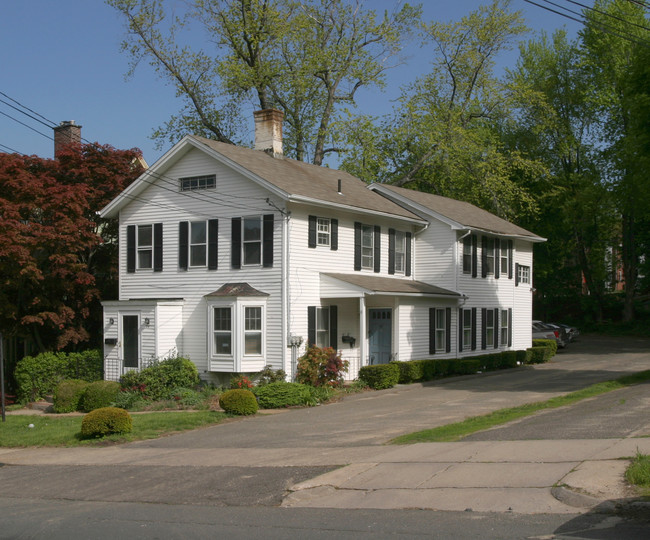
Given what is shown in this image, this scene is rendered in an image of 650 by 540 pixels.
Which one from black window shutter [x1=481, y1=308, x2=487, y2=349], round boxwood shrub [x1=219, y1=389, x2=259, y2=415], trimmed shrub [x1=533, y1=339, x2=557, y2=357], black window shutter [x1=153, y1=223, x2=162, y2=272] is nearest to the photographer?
round boxwood shrub [x1=219, y1=389, x2=259, y2=415]

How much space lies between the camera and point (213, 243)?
81.0 feet

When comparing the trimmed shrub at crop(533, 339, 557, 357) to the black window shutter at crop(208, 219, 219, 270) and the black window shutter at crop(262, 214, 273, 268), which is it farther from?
the black window shutter at crop(208, 219, 219, 270)

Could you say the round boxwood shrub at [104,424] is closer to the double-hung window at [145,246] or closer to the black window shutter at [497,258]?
the double-hung window at [145,246]

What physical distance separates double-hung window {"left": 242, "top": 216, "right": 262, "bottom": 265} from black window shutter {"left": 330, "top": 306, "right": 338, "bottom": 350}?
130 inches

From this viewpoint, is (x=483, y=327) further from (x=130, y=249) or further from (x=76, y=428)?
(x=76, y=428)

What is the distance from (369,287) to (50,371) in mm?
11133

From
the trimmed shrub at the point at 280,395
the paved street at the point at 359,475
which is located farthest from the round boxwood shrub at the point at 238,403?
the trimmed shrub at the point at 280,395

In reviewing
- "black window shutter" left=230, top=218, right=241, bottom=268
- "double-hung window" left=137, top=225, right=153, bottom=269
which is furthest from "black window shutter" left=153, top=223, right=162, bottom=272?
"black window shutter" left=230, top=218, right=241, bottom=268

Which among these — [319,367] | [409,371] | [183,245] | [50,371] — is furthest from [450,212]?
[50,371]

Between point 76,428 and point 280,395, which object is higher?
point 280,395

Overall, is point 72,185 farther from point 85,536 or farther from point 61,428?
point 85,536

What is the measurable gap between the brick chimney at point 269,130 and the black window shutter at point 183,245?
190 inches

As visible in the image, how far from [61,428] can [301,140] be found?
26681 millimetres

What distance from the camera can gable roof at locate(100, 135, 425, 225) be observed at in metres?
23.6
